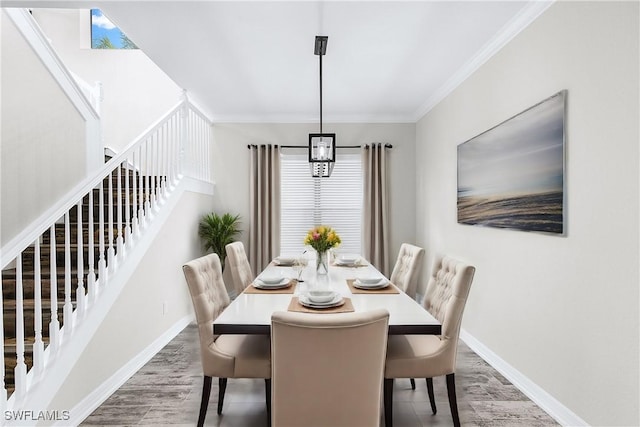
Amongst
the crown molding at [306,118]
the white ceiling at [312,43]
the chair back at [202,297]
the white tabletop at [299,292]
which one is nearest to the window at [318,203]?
the crown molding at [306,118]

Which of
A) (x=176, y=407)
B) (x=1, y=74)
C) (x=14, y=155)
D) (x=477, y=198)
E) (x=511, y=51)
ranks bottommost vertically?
(x=176, y=407)

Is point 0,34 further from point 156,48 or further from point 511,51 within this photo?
point 511,51

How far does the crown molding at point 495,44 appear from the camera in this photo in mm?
2627

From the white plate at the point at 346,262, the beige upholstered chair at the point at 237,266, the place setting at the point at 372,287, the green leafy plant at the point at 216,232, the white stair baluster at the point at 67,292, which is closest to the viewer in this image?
the white stair baluster at the point at 67,292

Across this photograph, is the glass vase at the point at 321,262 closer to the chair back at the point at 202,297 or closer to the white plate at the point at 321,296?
the white plate at the point at 321,296

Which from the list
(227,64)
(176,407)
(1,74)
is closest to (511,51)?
(227,64)

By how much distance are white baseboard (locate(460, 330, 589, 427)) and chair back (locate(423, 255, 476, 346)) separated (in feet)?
2.84

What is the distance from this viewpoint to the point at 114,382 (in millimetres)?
2797

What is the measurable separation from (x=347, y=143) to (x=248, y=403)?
13.0 feet

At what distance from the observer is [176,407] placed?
8.46 ft

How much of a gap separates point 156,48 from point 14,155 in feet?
4.52

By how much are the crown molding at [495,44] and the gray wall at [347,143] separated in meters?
1.03

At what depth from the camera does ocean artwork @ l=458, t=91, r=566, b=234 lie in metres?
2.43

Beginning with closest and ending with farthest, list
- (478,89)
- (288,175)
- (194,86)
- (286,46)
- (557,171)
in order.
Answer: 1. (557,171)
2. (286,46)
3. (478,89)
4. (194,86)
5. (288,175)
